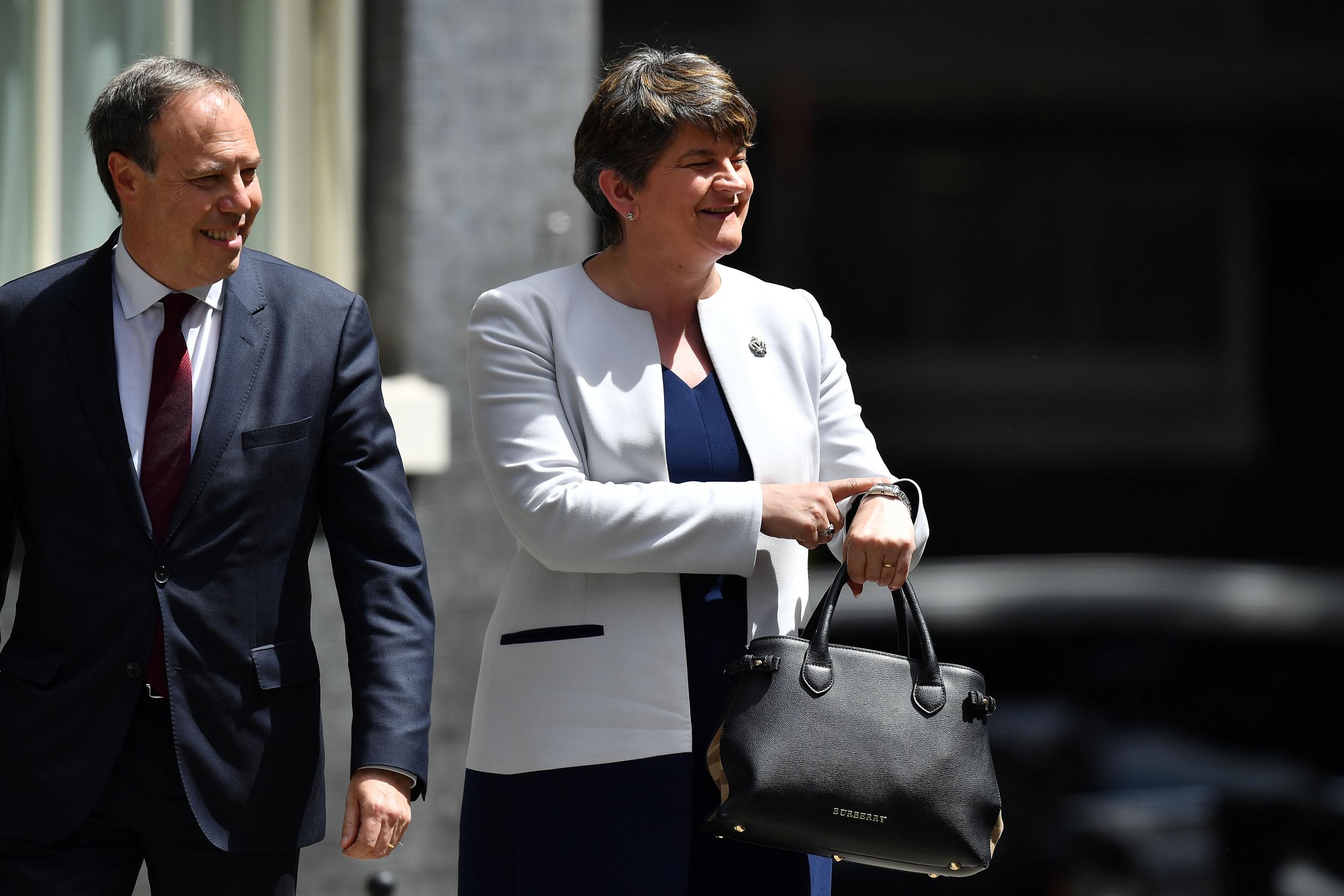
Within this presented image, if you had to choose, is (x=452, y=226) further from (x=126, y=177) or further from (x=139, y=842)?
(x=139, y=842)

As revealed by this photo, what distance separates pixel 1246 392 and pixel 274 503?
11.2m

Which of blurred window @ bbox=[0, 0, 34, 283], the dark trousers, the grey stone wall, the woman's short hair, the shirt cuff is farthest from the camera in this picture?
the grey stone wall

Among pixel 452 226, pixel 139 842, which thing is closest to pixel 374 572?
pixel 139 842

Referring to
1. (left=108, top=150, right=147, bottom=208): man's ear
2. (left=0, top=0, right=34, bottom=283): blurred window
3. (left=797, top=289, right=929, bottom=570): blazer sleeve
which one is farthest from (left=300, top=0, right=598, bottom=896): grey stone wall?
(left=108, top=150, right=147, bottom=208): man's ear

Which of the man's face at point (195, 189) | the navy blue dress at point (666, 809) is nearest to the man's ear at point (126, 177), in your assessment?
the man's face at point (195, 189)

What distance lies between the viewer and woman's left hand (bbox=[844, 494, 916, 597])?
9.14 ft

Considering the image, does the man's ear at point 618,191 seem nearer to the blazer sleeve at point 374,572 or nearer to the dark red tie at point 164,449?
the blazer sleeve at point 374,572

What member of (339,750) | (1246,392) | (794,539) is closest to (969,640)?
(339,750)

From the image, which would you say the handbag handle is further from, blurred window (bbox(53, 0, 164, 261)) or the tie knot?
blurred window (bbox(53, 0, 164, 261))

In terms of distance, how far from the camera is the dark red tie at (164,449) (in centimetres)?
267

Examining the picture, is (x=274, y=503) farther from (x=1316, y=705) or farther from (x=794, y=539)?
(x=1316, y=705)

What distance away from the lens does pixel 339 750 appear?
553 cm

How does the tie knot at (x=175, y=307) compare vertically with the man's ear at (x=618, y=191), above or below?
below

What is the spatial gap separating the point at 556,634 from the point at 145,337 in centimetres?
85
